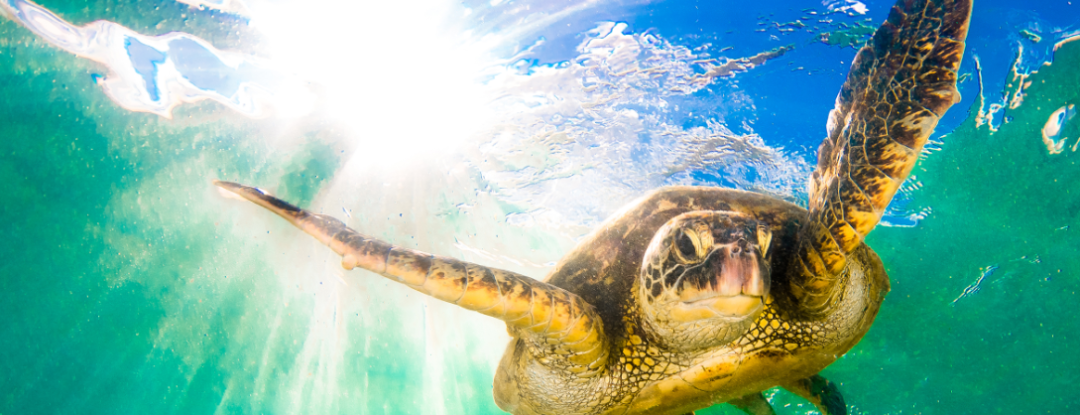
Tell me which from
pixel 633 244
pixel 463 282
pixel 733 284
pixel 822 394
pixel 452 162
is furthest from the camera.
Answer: pixel 452 162

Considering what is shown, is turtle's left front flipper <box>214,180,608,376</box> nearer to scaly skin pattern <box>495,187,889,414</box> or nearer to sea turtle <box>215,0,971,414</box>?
sea turtle <box>215,0,971,414</box>

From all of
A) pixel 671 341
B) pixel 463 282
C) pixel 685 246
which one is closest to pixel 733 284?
pixel 685 246

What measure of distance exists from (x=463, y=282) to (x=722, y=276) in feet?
4.58

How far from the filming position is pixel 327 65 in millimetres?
5855

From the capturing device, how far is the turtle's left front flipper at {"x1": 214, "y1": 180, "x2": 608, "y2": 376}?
94.2 inches

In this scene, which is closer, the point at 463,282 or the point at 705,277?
the point at 705,277

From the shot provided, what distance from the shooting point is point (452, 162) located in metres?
7.52

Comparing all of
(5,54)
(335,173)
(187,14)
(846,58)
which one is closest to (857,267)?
(846,58)

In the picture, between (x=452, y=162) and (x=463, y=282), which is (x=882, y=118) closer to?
(x=463, y=282)

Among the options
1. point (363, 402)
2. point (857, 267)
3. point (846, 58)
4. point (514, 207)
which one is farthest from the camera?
point (363, 402)

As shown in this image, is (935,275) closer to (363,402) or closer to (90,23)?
(90,23)

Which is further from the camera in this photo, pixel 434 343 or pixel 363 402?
pixel 363 402

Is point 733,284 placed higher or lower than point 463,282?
higher

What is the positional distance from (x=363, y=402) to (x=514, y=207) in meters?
19.0
